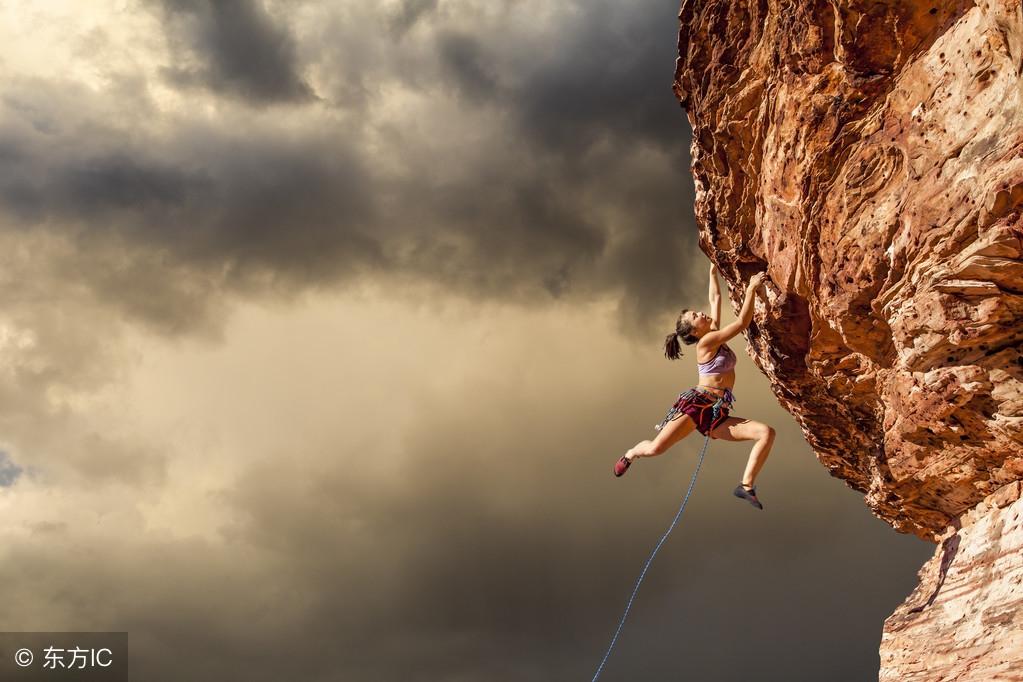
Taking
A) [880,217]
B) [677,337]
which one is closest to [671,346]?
[677,337]

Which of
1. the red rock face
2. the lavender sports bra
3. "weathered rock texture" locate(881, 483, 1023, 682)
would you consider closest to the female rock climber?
the lavender sports bra

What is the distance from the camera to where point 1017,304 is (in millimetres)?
9102

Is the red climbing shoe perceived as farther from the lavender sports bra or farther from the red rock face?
the red rock face

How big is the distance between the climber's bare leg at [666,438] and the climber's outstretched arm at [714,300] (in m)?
1.53

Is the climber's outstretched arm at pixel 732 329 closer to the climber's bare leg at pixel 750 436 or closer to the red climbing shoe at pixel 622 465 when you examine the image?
the climber's bare leg at pixel 750 436

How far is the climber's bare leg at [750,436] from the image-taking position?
483 inches

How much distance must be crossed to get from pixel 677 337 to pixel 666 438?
1.66 meters

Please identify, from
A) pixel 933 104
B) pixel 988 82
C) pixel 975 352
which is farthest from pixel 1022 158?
pixel 975 352

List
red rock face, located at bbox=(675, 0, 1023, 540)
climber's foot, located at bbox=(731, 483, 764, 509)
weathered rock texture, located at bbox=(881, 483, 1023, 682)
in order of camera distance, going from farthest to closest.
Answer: climber's foot, located at bbox=(731, 483, 764, 509), weathered rock texture, located at bbox=(881, 483, 1023, 682), red rock face, located at bbox=(675, 0, 1023, 540)

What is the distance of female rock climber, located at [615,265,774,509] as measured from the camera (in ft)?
41.9

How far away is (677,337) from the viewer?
13.7 metres

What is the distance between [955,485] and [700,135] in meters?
6.18

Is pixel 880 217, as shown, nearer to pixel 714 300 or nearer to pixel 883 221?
pixel 883 221

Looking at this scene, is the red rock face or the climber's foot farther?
the climber's foot
